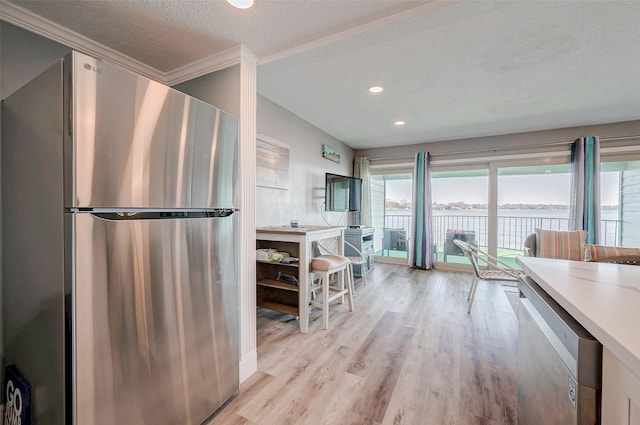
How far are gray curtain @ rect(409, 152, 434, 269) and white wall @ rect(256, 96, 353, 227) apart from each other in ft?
4.97

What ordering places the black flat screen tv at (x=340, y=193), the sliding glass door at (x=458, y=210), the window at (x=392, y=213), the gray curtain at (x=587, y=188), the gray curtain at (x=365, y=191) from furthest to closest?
1. the window at (x=392, y=213)
2. the gray curtain at (x=365, y=191)
3. the sliding glass door at (x=458, y=210)
4. the black flat screen tv at (x=340, y=193)
5. the gray curtain at (x=587, y=188)

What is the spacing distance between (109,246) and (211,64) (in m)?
1.52

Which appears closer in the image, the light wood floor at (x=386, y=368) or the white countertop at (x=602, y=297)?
the white countertop at (x=602, y=297)

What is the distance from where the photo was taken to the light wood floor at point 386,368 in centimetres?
145

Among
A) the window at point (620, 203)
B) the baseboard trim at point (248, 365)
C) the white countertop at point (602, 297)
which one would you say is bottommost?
the baseboard trim at point (248, 365)

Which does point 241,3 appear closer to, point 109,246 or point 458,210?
point 109,246

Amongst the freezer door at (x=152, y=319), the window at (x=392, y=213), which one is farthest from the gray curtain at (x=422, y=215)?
the freezer door at (x=152, y=319)

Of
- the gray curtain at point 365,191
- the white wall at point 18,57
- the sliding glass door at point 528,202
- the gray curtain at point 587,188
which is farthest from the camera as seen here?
the gray curtain at point 365,191

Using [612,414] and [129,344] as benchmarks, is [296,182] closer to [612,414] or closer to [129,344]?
[129,344]

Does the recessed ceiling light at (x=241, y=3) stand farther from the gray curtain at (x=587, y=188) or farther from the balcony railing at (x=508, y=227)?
the gray curtain at (x=587, y=188)

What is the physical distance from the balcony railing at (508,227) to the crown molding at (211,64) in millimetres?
4429

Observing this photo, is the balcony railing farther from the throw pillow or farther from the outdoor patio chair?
the throw pillow

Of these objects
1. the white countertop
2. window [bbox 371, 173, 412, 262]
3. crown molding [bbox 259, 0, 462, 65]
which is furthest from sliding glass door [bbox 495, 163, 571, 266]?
crown molding [bbox 259, 0, 462, 65]

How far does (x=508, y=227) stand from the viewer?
4.68 m
